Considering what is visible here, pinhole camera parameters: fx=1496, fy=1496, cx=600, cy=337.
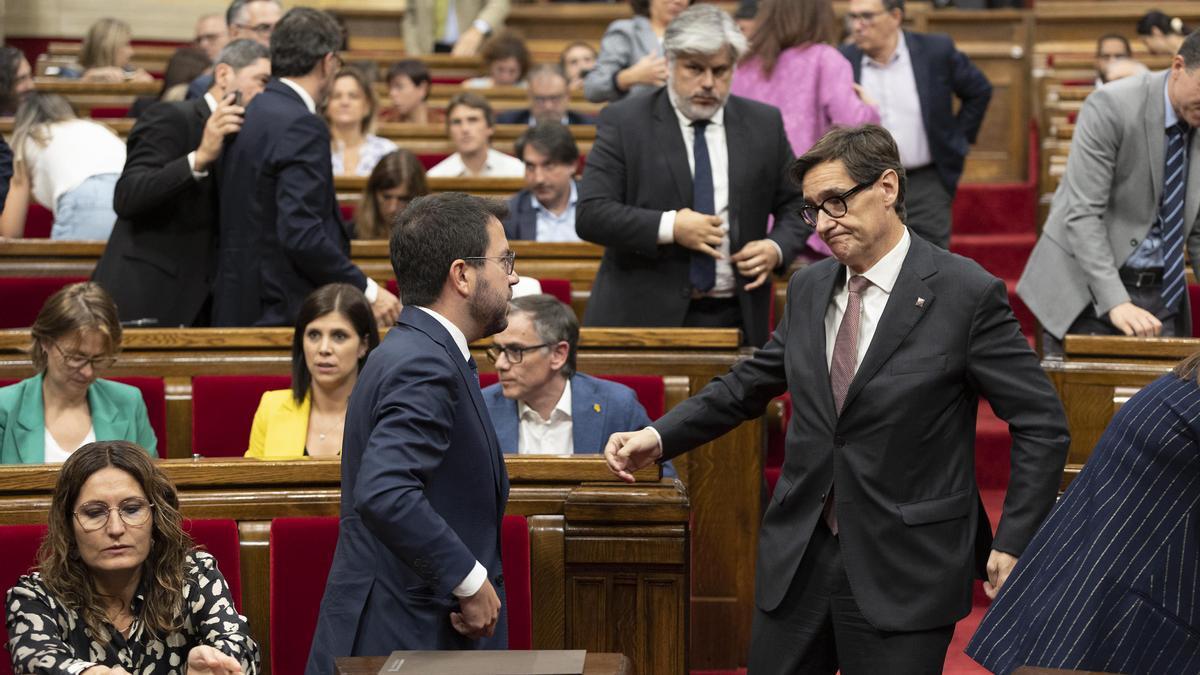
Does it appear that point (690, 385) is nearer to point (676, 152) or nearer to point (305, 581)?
point (676, 152)

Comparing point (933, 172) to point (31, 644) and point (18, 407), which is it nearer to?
point (18, 407)

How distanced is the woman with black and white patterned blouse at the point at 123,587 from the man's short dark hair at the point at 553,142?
269cm

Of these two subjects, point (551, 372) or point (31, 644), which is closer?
point (31, 644)

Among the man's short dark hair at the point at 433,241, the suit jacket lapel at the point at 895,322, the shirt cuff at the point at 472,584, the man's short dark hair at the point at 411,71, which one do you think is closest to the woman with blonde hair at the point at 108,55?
the man's short dark hair at the point at 411,71

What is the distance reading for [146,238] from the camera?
12.7 feet

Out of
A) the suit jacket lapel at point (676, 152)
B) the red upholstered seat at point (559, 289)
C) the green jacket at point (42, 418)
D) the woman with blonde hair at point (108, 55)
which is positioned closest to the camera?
the green jacket at point (42, 418)

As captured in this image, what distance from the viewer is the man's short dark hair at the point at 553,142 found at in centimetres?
488

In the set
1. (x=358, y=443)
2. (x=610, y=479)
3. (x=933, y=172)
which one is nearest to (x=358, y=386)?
(x=358, y=443)

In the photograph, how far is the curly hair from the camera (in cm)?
227

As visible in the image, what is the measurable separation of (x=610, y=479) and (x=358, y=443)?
625 mm

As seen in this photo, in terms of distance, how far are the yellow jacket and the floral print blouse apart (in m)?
0.85

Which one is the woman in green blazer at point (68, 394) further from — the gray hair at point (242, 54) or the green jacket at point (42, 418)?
the gray hair at point (242, 54)

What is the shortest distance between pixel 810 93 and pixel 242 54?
156cm

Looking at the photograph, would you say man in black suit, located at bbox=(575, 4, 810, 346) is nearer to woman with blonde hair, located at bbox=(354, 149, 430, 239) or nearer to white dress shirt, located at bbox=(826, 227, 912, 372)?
white dress shirt, located at bbox=(826, 227, 912, 372)
